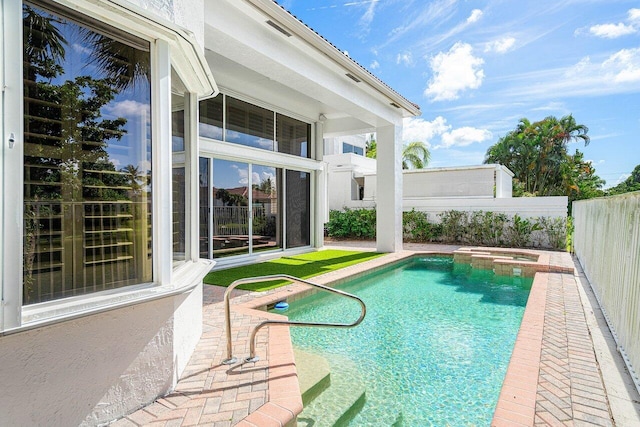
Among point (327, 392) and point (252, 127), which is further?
point (252, 127)

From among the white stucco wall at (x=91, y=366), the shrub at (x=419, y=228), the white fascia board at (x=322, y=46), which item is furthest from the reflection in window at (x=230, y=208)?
the shrub at (x=419, y=228)

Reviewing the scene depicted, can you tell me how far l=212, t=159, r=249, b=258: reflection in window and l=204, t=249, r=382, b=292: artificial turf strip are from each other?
880mm

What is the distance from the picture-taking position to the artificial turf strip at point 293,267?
864 cm

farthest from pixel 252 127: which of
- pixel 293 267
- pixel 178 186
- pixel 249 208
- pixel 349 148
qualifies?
pixel 349 148

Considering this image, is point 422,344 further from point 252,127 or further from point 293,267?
point 252,127

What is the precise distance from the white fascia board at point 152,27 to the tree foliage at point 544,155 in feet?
126

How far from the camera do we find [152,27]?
3094 millimetres

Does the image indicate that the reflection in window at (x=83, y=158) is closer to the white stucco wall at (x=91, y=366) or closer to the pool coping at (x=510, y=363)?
the white stucco wall at (x=91, y=366)

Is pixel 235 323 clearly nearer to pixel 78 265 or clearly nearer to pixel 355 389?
pixel 355 389

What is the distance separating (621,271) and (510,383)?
122 inches

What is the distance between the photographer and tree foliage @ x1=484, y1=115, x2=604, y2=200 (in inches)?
1419

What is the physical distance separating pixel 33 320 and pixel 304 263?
9292 millimetres

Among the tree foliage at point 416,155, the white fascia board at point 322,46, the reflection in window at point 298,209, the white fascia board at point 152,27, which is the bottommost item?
the reflection in window at point 298,209

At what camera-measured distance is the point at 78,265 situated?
9.45ft
